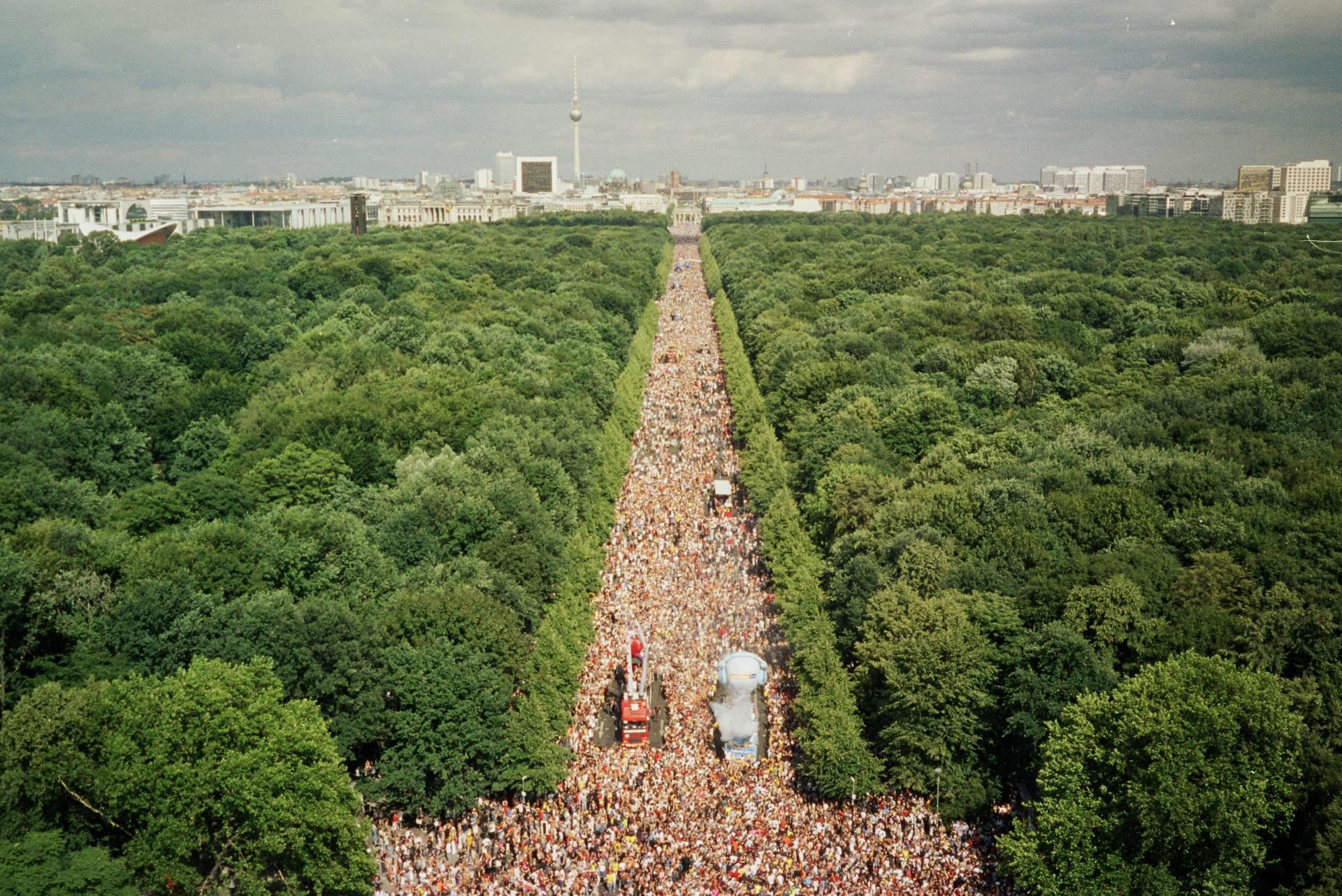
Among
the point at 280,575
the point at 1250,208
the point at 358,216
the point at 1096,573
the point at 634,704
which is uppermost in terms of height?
the point at 1250,208

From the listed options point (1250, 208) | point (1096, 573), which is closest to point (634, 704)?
point (1096, 573)

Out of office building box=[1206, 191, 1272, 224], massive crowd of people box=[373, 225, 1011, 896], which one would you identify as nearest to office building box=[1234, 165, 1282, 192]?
office building box=[1206, 191, 1272, 224]

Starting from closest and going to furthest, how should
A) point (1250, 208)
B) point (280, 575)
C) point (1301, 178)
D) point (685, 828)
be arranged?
point (685, 828)
point (280, 575)
point (1301, 178)
point (1250, 208)

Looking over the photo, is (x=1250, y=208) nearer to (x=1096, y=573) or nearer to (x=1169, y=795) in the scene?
(x=1096, y=573)

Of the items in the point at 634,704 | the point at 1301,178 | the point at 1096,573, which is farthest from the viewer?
the point at 1301,178

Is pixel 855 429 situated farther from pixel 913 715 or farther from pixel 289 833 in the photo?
pixel 289 833

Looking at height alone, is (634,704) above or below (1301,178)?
below

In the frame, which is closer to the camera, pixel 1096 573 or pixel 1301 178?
pixel 1096 573
